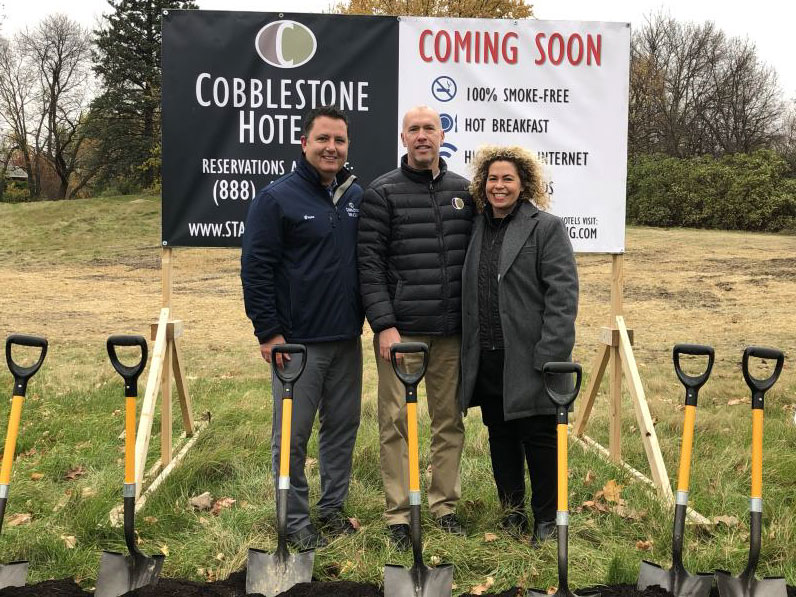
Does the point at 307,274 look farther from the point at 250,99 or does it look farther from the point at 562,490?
the point at 250,99

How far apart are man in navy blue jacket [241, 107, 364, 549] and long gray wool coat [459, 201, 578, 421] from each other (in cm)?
64

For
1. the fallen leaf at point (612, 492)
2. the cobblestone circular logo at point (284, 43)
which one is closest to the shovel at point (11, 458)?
the cobblestone circular logo at point (284, 43)

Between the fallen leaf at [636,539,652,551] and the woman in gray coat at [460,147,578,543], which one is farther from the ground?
the woman in gray coat at [460,147,578,543]

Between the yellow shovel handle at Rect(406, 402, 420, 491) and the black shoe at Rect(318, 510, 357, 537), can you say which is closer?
the yellow shovel handle at Rect(406, 402, 420, 491)

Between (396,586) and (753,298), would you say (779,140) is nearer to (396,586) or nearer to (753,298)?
(753,298)

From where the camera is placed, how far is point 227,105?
202 inches

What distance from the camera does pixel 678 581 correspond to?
Answer: 3383 millimetres

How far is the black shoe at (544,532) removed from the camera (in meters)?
3.92

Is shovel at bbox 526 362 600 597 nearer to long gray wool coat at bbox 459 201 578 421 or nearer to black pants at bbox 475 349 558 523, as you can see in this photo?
long gray wool coat at bbox 459 201 578 421

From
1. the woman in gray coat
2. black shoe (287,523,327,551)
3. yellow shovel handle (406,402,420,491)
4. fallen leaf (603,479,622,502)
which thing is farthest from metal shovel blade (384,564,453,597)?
fallen leaf (603,479,622,502)

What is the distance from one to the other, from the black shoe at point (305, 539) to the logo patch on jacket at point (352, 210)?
5.18 ft

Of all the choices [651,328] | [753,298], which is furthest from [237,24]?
[753,298]

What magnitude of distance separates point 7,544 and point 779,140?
32.3m

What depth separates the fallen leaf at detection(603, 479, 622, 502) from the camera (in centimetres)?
459
